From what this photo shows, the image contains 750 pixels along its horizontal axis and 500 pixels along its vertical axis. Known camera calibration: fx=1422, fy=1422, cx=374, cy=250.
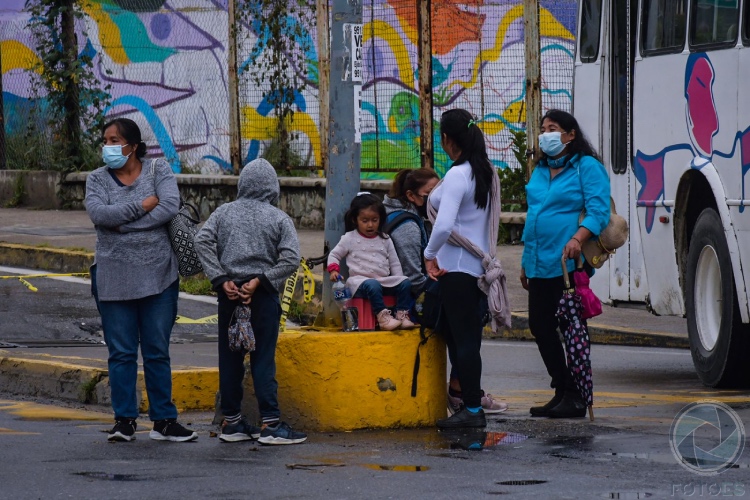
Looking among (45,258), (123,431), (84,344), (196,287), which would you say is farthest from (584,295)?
(45,258)

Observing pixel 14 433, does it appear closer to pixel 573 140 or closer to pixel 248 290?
pixel 248 290

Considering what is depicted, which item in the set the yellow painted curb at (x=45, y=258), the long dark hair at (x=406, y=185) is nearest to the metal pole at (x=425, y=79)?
the yellow painted curb at (x=45, y=258)

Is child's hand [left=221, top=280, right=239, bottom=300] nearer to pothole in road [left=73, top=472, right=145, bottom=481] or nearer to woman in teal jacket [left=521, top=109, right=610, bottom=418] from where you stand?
pothole in road [left=73, top=472, right=145, bottom=481]

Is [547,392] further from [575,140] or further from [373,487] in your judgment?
[373,487]

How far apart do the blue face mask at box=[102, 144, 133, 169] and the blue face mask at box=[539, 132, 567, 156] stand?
90.6 inches

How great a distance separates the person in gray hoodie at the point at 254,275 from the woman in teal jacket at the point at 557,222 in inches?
59.2

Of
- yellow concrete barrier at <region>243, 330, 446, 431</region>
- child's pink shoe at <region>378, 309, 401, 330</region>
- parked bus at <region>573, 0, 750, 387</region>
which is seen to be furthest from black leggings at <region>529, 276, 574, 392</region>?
parked bus at <region>573, 0, 750, 387</region>

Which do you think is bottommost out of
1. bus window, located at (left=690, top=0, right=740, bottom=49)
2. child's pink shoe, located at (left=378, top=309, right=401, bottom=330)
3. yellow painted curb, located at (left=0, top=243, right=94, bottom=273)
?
yellow painted curb, located at (left=0, top=243, right=94, bottom=273)

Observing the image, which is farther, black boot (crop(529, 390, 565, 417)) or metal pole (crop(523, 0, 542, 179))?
metal pole (crop(523, 0, 542, 179))

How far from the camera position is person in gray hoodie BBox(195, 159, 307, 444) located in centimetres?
720

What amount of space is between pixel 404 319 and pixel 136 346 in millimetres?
1435

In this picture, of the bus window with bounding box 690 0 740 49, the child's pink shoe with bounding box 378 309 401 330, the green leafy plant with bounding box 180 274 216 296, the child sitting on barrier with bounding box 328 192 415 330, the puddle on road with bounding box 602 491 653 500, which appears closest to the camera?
the puddle on road with bounding box 602 491 653 500

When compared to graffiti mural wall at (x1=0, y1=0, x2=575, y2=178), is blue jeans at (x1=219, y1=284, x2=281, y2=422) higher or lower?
lower

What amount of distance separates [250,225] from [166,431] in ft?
3.86
